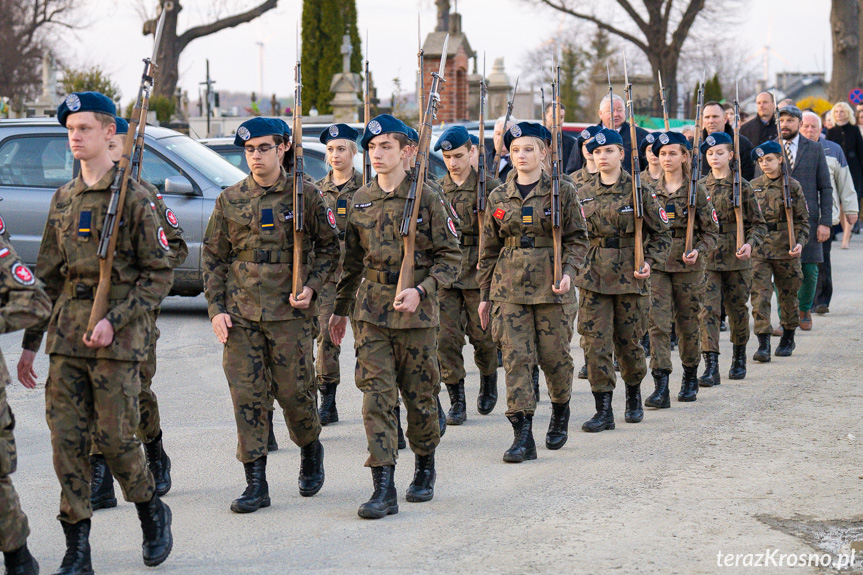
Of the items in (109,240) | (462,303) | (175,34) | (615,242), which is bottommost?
(462,303)

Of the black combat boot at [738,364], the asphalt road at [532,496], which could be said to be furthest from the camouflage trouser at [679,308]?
the black combat boot at [738,364]

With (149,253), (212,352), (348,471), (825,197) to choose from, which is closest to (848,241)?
(825,197)

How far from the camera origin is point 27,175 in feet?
38.3

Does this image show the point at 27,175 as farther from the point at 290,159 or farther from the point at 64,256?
the point at 64,256

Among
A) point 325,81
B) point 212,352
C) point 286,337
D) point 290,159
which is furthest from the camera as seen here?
point 325,81

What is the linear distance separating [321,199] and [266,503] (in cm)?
158

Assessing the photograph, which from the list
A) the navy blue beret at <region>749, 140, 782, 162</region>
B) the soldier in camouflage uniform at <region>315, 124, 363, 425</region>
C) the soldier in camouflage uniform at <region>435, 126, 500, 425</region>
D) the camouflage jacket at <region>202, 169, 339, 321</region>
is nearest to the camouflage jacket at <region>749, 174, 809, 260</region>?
the navy blue beret at <region>749, 140, 782, 162</region>

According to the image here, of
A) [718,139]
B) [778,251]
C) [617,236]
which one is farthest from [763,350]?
[617,236]

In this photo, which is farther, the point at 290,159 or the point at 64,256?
the point at 290,159

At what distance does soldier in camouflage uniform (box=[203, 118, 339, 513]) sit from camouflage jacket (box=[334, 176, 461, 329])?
0.20 m

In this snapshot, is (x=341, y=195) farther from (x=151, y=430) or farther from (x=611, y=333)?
(x=151, y=430)

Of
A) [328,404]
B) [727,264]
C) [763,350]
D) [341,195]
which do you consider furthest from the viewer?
[763,350]

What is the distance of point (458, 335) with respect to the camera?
7.83 metres

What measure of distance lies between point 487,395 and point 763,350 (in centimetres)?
318
